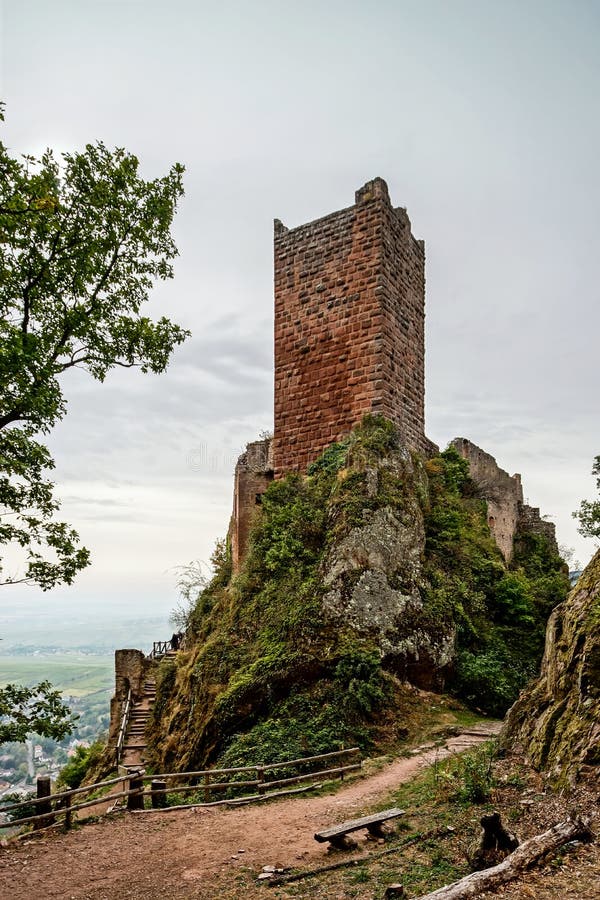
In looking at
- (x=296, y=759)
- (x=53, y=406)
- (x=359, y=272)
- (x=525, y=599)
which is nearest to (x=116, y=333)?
(x=53, y=406)

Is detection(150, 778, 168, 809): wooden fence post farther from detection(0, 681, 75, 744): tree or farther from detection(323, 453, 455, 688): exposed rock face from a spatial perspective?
detection(323, 453, 455, 688): exposed rock face

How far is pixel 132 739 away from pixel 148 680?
12.7ft

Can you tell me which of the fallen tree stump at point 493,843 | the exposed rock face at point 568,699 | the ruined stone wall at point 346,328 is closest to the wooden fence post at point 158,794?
the exposed rock face at point 568,699

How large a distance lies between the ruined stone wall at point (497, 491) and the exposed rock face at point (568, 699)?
37.2ft

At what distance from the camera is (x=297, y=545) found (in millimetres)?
13648

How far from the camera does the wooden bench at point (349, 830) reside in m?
6.60

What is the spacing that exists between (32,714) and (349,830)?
4097 mm

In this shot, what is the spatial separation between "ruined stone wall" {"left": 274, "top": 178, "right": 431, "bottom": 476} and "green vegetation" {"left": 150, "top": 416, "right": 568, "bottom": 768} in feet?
2.91

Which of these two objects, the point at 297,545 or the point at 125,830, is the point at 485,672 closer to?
the point at 297,545

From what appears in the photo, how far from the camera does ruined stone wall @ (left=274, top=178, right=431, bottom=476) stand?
15.3m

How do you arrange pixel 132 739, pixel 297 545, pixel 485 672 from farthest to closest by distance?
pixel 132 739 → pixel 297 545 → pixel 485 672

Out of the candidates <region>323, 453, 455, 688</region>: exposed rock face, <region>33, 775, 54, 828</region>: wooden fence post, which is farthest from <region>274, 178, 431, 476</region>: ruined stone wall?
<region>33, 775, 54, 828</region>: wooden fence post

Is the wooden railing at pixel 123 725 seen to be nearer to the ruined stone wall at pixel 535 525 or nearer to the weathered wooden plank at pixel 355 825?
the weathered wooden plank at pixel 355 825

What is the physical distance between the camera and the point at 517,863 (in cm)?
430
